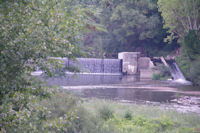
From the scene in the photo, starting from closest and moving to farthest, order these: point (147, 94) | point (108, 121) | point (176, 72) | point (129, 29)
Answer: point (108, 121)
point (147, 94)
point (176, 72)
point (129, 29)

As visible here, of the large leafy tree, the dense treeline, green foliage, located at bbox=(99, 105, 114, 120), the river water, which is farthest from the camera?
the dense treeline

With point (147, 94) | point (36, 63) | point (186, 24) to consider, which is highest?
point (186, 24)

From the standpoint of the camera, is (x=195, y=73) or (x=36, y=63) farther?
(x=195, y=73)

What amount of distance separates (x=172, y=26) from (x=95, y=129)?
1060 inches

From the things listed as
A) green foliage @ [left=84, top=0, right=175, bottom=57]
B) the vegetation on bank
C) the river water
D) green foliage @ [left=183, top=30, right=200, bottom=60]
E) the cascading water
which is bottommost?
the river water

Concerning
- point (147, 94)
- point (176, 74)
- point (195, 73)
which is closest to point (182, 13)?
point (176, 74)

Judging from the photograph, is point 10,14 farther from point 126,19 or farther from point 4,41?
point 126,19

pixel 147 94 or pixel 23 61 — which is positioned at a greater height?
pixel 23 61

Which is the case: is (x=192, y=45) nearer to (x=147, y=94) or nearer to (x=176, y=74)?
(x=176, y=74)

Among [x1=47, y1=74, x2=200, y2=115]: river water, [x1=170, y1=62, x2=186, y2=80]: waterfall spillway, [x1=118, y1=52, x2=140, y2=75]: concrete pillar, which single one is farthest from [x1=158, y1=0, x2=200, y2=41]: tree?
[x1=47, y1=74, x2=200, y2=115]: river water

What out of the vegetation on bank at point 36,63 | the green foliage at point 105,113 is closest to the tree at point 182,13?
the green foliage at point 105,113

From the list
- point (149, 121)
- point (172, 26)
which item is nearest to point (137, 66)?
point (172, 26)

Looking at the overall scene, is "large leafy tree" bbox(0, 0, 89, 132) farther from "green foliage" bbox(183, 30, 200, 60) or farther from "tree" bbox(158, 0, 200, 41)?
"tree" bbox(158, 0, 200, 41)

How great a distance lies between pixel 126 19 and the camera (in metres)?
38.4
